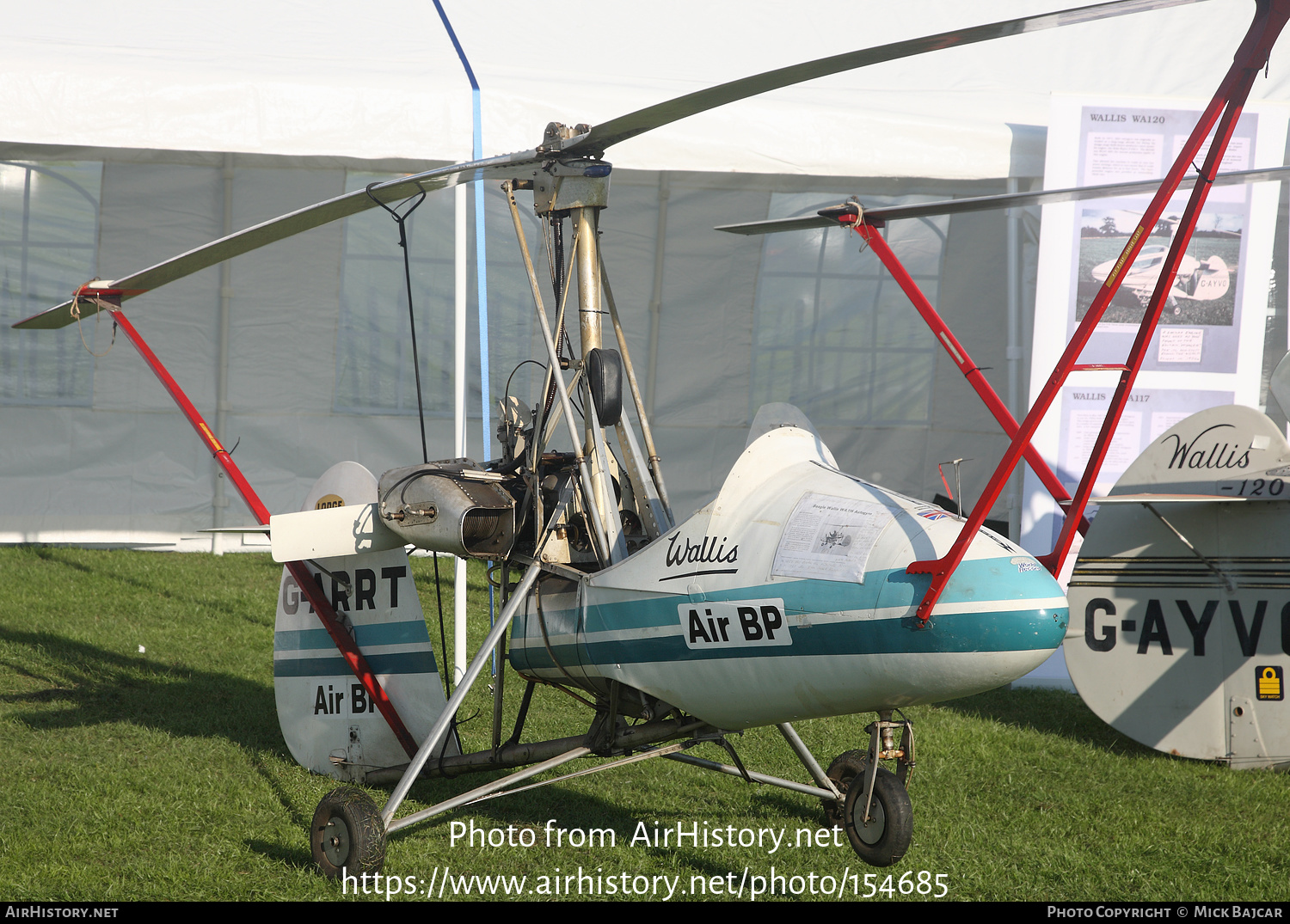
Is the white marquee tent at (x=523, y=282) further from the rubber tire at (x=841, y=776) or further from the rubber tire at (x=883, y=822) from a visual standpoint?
the rubber tire at (x=883, y=822)

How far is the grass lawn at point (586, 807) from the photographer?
A: 4.25m

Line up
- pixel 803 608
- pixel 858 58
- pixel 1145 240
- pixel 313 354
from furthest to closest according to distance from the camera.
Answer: pixel 313 354
pixel 803 608
pixel 1145 240
pixel 858 58

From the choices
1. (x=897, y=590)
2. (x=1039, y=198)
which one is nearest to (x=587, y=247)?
(x=1039, y=198)

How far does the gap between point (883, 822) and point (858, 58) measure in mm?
2186

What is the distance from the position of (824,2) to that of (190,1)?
4984mm

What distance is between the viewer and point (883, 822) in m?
3.38

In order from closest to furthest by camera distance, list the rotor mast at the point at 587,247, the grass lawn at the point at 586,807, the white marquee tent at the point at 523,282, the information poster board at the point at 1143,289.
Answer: the rotor mast at the point at 587,247
the grass lawn at the point at 586,807
the information poster board at the point at 1143,289
the white marquee tent at the point at 523,282

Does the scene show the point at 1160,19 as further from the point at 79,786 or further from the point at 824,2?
the point at 79,786

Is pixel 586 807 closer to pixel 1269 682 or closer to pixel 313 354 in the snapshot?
pixel 1269 682

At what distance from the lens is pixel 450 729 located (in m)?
4.72

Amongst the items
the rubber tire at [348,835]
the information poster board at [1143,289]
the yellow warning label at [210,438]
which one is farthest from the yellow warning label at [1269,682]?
the yellow warning label at [210,438]

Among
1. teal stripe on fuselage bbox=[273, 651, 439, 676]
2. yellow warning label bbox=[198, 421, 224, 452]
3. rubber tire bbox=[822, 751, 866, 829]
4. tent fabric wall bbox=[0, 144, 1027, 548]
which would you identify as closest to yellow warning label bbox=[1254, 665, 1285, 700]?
rubber tire bbox=[822, 751, 866, 829]

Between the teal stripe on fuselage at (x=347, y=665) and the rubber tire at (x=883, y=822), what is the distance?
2080 mm
